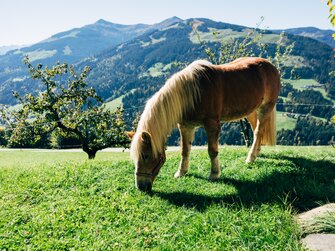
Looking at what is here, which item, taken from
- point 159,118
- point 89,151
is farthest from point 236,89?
point 89,151

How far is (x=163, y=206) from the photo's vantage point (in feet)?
25.1

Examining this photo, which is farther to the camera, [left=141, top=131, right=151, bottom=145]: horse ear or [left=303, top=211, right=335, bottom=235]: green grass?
[left=141, top=131, right=151, bottom=145]: horse ear

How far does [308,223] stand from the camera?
20.0 feet

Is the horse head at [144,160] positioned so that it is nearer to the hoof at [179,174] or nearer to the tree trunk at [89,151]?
the hoof at [179,174]

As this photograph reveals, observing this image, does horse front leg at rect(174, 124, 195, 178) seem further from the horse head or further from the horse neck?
the horse head

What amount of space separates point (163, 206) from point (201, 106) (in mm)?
2834

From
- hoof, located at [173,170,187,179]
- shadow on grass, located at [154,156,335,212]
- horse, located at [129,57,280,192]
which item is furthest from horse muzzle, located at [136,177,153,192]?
hoof, located at [173,170,187,179]

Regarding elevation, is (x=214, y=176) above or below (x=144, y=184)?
below

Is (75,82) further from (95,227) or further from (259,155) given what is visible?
(95,227)

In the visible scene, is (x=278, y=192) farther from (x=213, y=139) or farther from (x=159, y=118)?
(x=159, y=118)

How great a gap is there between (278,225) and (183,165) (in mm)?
3991

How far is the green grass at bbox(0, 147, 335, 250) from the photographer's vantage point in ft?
20.2

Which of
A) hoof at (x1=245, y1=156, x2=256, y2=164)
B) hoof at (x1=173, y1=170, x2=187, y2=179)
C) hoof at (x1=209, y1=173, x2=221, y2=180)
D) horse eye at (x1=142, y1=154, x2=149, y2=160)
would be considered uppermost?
horse eye at (x1=142, y1=154, x2=149, y2=160)

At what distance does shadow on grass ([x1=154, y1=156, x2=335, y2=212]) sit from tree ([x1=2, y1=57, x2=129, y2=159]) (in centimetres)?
1916
